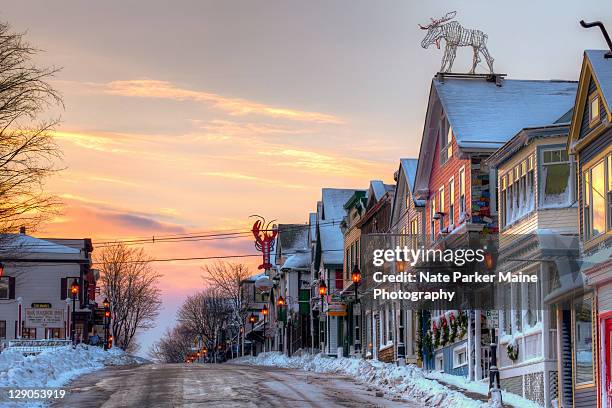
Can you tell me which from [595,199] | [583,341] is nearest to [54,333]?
[583,341]

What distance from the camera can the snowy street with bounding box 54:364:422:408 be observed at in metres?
30.5

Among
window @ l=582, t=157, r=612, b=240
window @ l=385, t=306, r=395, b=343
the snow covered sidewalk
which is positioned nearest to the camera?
window @ l=582, t=157, r=612, b=240

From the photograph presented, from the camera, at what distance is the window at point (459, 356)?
4148cm

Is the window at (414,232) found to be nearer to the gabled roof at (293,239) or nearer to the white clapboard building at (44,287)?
the white clapboard building at (44,287)

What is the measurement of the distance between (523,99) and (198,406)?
2298cm

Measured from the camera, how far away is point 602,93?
90.4 ft

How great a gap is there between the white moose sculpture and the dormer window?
20649 mm

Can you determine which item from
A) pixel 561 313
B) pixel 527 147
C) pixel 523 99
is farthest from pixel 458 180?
pixel 561 313

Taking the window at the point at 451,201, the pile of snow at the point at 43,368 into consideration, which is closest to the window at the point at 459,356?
the window at the point at 451,201

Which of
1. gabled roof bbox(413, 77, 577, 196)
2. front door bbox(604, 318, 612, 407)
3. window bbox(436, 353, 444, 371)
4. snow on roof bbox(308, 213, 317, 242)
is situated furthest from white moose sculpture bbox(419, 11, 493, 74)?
snow on roof bbox(308, 213, 317, 242)

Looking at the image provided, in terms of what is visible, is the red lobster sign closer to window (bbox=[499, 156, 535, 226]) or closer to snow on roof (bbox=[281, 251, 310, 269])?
snow on roof (bbox=[281, 251, 310, 269])

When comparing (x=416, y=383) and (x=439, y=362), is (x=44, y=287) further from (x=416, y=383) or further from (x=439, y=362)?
(x=416, y=383)

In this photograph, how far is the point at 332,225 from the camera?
276 ft

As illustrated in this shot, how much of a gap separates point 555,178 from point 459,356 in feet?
39.3
